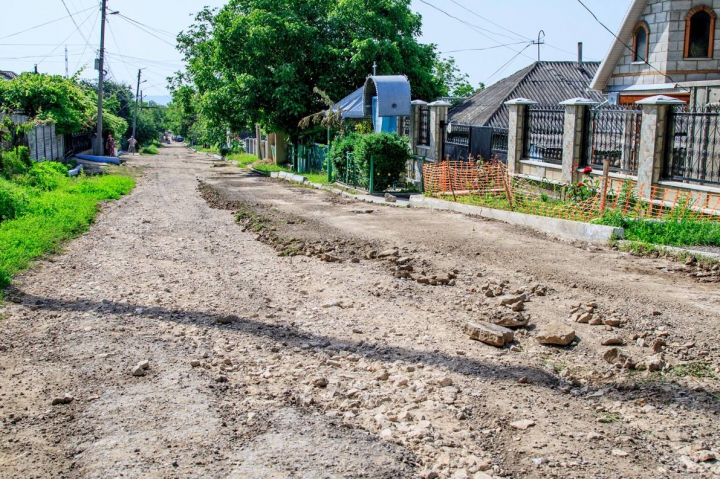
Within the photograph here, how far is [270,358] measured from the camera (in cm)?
562

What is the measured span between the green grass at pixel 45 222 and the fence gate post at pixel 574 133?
9.44 meters

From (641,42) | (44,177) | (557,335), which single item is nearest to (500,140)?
(641,42)

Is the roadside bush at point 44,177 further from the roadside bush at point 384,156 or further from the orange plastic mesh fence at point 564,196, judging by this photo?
the orange plastic mesh fence at point 564,196

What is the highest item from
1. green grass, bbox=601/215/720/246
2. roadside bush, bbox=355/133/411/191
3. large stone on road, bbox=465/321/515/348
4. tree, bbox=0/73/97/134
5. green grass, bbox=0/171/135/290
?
tree, bbox=0/73/97/134

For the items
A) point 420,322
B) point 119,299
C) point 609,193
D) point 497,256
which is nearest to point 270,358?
point 420,322

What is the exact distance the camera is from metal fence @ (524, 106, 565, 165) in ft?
47.3

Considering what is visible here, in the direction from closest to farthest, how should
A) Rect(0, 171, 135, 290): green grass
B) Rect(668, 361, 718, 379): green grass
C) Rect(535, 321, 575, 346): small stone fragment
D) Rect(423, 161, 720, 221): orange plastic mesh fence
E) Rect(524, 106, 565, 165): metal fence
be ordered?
Answer: Rect(668, 361, 718, 379): green grass
Rect(535, 321, 575, 346): small stone fragment
Rect(0, 171, 135, 290): green grass
Rect(423, 161, 720, 221): orange plastic mesh fence
Rect(524, 106, 565, 165): metal fence

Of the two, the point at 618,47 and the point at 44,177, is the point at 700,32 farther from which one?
the point at 44,177

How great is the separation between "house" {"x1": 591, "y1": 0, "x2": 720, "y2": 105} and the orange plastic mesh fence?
488cm

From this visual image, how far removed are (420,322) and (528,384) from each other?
1.62 m

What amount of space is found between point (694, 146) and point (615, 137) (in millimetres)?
1912

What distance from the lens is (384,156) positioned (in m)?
18.7

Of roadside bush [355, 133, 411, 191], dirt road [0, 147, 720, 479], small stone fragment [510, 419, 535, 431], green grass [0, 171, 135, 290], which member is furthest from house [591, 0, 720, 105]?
small stone fragment [510, 419, 535, 431]

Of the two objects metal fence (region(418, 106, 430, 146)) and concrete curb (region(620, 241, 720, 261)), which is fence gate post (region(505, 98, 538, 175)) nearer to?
metal fence (region(418, 106, 430, 146))
